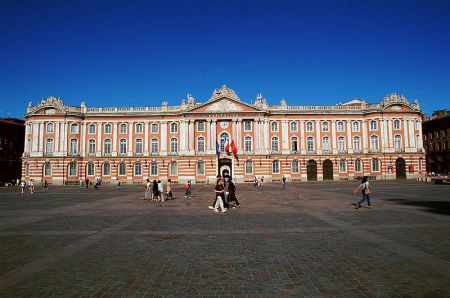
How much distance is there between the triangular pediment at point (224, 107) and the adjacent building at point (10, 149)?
3799 cm

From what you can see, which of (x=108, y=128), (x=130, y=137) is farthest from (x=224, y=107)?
(x=108, y=128)

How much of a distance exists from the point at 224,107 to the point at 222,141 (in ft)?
21.0

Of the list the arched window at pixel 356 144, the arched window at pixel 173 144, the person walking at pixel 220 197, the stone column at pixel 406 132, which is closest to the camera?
the person walking at pixel 220 197

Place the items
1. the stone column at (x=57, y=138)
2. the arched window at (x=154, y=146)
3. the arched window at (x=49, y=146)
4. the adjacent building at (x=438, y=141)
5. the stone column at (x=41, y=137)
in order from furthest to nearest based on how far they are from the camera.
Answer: the adjacent building at (x=438, y=141), the arched window at (x=154, y=146), the arched window at (x=49, y=146), the stone column at (x=57, y=138), the stone column at (x=41, y=137)

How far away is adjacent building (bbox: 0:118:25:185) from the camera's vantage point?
6388 centimetres

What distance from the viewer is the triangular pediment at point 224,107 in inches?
2377

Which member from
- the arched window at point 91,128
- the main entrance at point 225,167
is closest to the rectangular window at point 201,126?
the main entrance at point 225,167

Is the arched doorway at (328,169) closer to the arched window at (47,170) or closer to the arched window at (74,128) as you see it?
the arched window at (74,128)

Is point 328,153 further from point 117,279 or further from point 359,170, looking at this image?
point 117,279

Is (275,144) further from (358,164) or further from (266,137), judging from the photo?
(358,164)

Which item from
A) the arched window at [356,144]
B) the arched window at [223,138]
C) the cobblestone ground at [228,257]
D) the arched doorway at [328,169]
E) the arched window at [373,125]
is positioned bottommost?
the cobblestone ground at [228,257]

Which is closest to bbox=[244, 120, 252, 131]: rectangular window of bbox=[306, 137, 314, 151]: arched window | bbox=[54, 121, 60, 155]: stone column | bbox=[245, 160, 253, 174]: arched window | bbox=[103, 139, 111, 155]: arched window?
bbox=[245, 160, 253, 174]: arched window

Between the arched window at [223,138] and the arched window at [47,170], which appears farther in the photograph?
the arched window at [223,138]

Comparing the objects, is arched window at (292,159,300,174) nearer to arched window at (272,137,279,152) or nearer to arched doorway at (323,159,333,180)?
arched window at (272,137,279,152)
